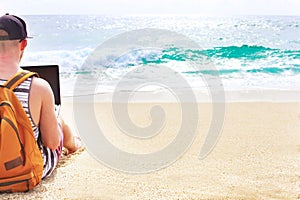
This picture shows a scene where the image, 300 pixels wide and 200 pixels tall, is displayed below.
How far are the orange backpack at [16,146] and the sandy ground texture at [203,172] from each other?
0.29 feet

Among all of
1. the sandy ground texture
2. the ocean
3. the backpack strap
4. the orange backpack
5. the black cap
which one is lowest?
the ocean

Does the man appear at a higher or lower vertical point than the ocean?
higher

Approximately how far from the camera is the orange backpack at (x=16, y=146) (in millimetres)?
2184

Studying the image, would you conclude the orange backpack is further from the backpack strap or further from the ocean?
the ocean

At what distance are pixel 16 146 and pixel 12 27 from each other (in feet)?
2.18

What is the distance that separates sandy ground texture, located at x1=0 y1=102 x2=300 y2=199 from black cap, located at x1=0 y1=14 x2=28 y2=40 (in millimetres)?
906

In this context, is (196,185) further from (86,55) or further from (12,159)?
(86,55)

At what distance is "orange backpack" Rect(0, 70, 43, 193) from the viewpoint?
218cm

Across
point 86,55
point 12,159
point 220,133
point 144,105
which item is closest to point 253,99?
point 144,105

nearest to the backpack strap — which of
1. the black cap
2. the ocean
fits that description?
the black cap

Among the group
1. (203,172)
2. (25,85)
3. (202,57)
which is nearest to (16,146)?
(25,85)

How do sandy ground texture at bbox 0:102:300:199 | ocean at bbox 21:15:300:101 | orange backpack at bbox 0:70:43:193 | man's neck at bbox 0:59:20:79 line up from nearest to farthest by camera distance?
orange backpack at bbox 0:70:43:193 → man's neck at bbox 0:59:20:79 → sandy ground texture at bbox 0:102:300:199 → ocean at bbox 21:15:300:101

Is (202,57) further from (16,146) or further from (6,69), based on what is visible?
(16,146)

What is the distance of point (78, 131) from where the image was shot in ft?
13.7
